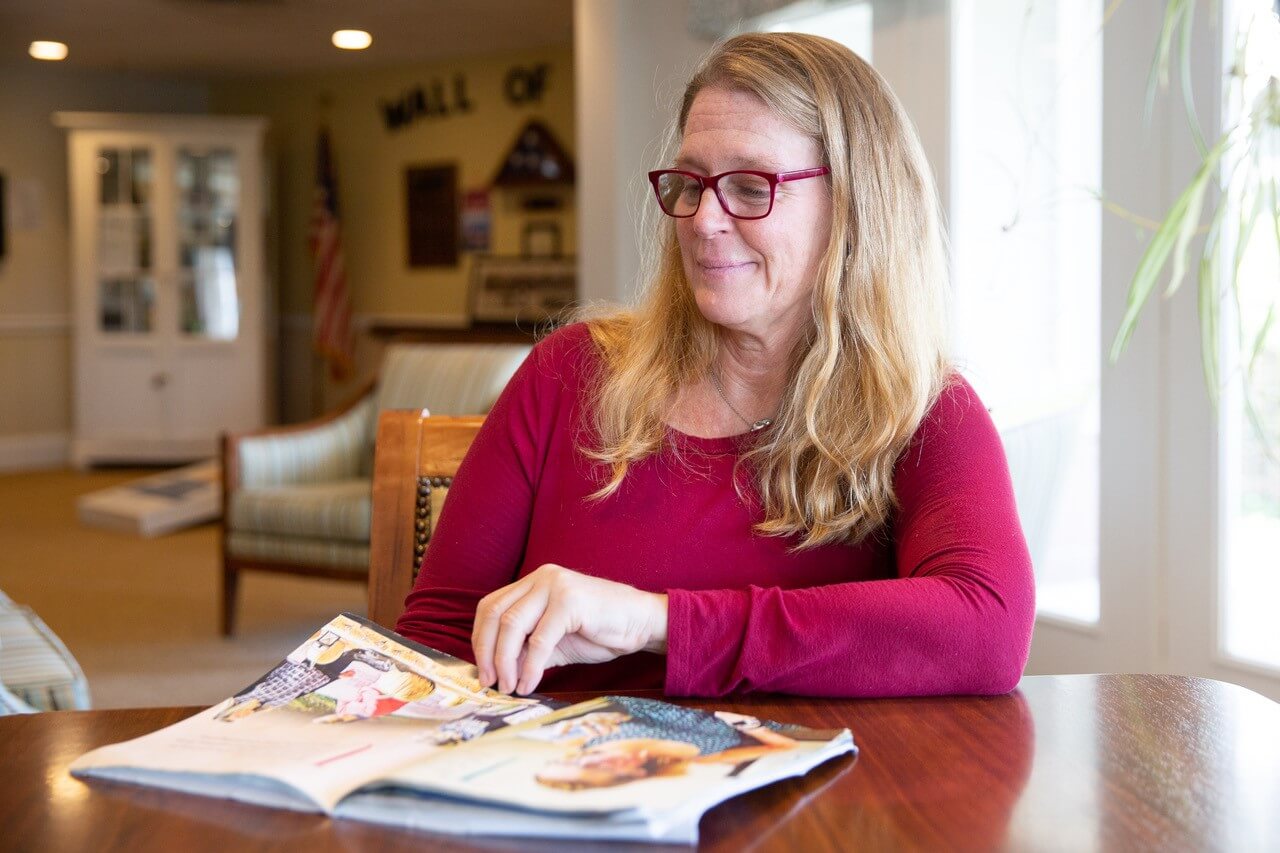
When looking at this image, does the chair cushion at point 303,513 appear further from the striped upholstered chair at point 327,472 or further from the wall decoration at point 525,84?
the wall decoration at point 525,84

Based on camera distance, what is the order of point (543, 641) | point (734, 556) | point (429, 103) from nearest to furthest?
point (543, 641)
point (734, 556)
point (429, 103)

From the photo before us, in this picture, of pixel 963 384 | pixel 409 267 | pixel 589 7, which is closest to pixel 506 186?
pixel 409 267

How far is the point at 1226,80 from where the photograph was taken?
2422 mm

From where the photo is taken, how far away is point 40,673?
7.60 feet

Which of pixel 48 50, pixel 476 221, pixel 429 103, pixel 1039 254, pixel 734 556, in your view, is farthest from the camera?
pixel 429 103

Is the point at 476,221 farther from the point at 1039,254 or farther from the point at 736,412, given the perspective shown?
the point at 736,412

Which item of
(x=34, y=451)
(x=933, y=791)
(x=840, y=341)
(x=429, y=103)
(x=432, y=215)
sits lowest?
(x=34, y=451)

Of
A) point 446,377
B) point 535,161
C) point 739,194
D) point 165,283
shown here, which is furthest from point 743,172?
point 165,283

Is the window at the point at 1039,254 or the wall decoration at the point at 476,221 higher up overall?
the wall decoration at the point at 476,221

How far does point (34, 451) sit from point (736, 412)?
8.08m

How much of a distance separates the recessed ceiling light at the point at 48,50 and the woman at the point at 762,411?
7161 millimetres

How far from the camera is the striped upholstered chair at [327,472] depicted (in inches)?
163

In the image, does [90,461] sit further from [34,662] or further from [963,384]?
[963,384]

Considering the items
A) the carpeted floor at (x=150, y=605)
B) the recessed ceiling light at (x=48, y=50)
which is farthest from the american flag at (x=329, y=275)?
the carpeted floor at (x=150, y=605)
